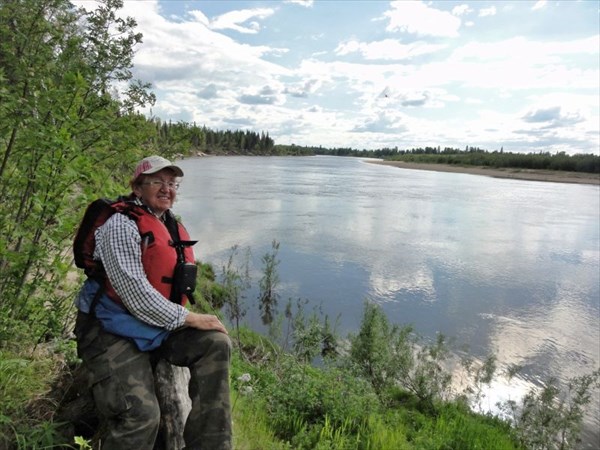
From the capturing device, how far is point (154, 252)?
2.98m

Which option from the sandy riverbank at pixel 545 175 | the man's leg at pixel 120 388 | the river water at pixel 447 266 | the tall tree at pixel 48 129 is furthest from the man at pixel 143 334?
the sandy riverbank at pixel 545 175

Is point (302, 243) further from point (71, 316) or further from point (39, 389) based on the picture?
point (39, 389)

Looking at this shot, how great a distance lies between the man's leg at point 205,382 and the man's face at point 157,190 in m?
0.92

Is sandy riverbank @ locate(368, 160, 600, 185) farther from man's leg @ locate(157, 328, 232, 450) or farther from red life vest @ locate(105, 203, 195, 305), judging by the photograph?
red life vest @ locate(105, 203, 195, 305)

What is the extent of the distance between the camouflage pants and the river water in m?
7.07

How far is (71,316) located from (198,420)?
2.30 metres

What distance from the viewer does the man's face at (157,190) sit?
3199mm

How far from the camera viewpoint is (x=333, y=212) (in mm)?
27219

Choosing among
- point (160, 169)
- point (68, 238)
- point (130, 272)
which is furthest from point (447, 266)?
point (130, 272)

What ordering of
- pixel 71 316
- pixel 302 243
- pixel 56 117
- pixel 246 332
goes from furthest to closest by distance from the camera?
pixel 302 243 < pixel 246 332 < pixel 71 316 < pixel 56 117

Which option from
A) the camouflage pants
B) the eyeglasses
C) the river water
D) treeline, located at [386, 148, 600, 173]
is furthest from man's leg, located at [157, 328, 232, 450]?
treeline, located at [386, 148, 600, 173]

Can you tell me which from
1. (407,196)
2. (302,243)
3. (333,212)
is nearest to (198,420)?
(302,243)

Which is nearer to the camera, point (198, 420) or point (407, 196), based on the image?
point (198, 420)

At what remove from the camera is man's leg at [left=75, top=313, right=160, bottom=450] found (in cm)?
272
